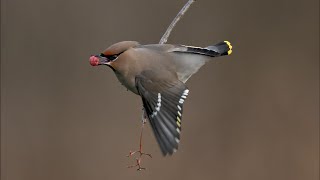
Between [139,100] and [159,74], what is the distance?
1.79 m

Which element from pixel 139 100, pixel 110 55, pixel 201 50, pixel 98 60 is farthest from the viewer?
pixel 139 100

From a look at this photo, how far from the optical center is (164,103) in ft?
11.4

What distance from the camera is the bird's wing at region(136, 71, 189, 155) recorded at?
3.24m

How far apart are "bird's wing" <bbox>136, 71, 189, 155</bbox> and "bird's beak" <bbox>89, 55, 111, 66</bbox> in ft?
0.68

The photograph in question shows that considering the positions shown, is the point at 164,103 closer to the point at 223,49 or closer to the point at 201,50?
the point at 201,50

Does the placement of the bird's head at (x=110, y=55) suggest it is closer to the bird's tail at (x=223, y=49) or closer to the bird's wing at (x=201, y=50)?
the bird's wing at (x=201, y=50)

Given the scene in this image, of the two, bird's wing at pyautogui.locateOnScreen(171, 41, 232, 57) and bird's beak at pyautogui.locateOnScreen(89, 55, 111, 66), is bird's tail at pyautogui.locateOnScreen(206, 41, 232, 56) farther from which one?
bird's beak at pyautogui.locateOnScreen(89, 55, 111, 66)

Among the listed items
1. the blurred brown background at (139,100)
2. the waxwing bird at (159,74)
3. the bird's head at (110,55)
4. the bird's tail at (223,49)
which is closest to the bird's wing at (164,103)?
the waxwing bird at (159,74)

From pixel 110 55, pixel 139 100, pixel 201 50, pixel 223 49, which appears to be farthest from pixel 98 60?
pixel 139 100

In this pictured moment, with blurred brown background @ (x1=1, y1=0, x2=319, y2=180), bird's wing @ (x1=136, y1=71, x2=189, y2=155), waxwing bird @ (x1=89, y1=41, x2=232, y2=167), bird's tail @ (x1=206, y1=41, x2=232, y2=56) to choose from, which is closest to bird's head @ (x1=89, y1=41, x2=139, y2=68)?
waxwing bird @ (x1=89, y1=41, x2=232, y2=167)

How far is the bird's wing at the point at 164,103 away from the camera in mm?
3244

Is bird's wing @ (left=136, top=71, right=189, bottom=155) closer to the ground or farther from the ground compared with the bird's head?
closer to the ground

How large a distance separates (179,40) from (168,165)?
38.9 inches

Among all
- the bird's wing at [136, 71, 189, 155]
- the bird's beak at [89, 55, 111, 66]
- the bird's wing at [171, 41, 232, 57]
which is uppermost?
the bird's wing at [171, 41, 232, 57]
